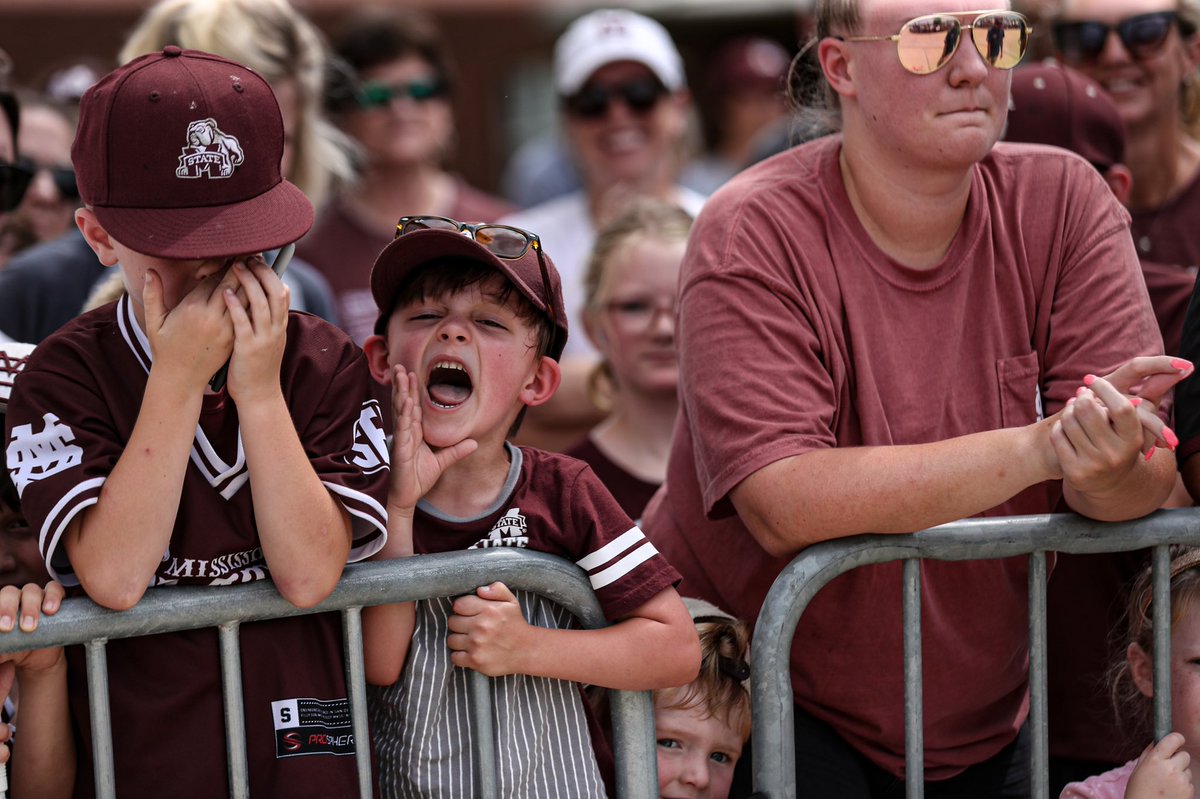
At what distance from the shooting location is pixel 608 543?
2729 mm

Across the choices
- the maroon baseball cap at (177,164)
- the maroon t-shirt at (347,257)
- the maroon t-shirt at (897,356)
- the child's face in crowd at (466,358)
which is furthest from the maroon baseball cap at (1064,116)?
the maroon t-shirt at (347,257)

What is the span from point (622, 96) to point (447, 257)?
330 centimetres

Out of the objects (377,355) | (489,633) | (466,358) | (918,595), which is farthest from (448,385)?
(918,595)

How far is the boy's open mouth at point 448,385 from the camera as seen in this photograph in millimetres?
2764

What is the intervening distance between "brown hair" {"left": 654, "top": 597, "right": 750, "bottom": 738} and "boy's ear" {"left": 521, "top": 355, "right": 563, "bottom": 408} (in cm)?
56

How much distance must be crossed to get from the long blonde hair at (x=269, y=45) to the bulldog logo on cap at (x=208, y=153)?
154cm

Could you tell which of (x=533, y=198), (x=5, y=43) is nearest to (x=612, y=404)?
(x=533, y=198)

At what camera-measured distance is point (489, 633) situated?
2.60 meters

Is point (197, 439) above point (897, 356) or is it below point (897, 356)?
below

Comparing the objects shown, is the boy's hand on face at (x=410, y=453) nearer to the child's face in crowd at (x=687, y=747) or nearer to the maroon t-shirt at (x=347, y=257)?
the child's face in crowd at (x=687, y=747)

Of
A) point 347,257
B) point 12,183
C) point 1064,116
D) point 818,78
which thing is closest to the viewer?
point 818,78

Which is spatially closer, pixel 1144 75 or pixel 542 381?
pixel 542 381

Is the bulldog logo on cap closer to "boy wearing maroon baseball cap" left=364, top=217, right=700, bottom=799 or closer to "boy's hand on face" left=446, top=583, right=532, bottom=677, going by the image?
"boy wearing maroon baseball cap" left=364, top=217, right=700, bottom=799

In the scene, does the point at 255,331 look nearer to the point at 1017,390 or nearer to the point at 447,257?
the point at 447,257
